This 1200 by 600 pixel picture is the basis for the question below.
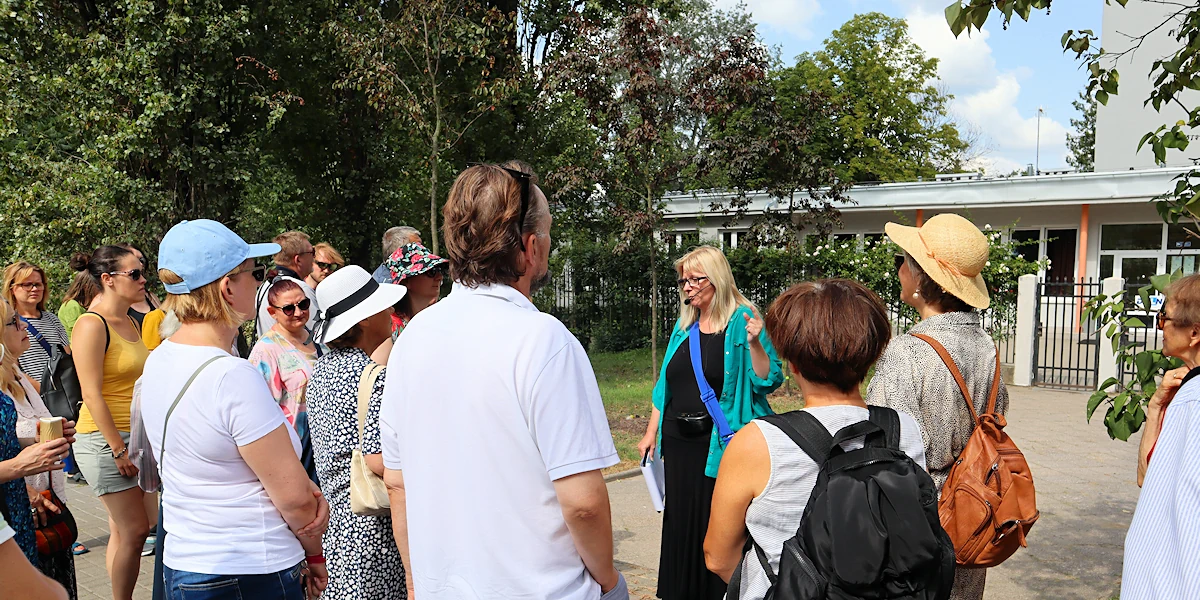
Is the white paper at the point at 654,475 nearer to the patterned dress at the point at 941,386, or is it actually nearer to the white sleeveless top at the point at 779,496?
the patterned dress at the point at 941,386

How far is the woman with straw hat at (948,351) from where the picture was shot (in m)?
2.79

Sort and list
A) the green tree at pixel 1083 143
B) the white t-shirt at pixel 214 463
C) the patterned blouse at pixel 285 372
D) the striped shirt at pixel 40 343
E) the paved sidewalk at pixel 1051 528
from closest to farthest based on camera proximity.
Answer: the white t-shirt at pixel 214 463 < the patterned blouse at pixel 285 372 < the paved sidewalk at pixel 1051 528 < the striped shirt at pixel 40 343 < the green tree at pixel 1083 143

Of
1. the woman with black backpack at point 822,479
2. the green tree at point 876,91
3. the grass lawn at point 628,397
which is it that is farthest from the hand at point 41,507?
the green tree at point 876,91

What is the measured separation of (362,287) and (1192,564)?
8.60 ft

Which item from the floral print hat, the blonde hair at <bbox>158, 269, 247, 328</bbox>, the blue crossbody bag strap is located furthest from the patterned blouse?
the blue crossbody bag strap

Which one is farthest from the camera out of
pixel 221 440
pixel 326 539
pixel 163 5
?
pixel 163 5

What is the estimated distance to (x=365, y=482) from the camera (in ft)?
8.75

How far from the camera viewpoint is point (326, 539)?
9.39 ft

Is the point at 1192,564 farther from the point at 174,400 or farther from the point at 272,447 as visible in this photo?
the point at 174,400

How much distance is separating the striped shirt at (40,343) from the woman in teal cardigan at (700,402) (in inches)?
174

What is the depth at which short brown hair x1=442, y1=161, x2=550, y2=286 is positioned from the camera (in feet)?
6.28

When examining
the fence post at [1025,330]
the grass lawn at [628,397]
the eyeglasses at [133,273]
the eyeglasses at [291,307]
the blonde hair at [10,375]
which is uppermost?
the eyeglasses at [133,273]

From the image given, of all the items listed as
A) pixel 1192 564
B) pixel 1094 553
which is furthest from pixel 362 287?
pixel 1094 553

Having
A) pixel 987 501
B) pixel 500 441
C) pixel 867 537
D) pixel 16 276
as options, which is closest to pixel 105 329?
pixel 16 276
